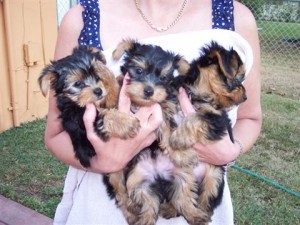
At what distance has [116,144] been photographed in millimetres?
1909

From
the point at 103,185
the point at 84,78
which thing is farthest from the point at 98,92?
the point at 103,185

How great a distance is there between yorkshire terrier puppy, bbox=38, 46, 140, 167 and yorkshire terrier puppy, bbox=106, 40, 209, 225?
105 millimetres

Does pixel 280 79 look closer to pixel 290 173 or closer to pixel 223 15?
pixel 290 173

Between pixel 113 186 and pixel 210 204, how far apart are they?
0.48 meters

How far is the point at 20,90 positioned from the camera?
6.04 metres

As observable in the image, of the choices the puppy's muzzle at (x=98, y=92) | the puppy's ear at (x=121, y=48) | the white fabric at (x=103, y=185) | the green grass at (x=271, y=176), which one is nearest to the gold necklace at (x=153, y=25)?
the white fabric at (x=103, y=185)

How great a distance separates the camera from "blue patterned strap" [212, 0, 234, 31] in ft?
6.90

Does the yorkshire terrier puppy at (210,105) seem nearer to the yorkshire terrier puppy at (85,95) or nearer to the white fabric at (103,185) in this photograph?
the white fabric at (103,185)

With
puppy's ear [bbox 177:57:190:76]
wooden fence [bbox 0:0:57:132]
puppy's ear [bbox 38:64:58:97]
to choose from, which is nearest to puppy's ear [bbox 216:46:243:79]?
puppy's ear [bbox 177:57:190:76]

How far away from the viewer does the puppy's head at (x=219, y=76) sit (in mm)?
1988

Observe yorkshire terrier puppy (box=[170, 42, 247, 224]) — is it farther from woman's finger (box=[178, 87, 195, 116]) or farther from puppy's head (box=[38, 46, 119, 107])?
puppy's head (box=[38, 46, 119, 107])

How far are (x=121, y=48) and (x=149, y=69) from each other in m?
0.18

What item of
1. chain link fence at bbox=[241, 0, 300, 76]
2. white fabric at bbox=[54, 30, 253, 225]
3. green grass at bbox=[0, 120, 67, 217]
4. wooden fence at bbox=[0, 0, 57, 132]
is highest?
white fabric at bbox=[54, 30, 253, 225]

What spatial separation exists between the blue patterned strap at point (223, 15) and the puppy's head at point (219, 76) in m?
0.14
